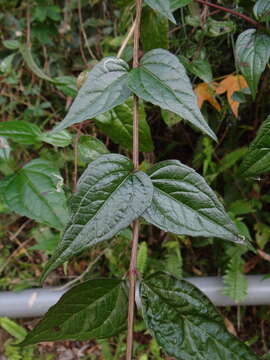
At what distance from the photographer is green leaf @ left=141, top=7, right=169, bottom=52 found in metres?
0.60

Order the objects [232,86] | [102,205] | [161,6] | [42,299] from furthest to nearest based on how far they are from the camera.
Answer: [42,299] → [232,86] → [161,6] → [102,205]

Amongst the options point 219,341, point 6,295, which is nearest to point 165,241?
point 6,295

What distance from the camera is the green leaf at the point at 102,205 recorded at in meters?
0.32

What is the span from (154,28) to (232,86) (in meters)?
0.26

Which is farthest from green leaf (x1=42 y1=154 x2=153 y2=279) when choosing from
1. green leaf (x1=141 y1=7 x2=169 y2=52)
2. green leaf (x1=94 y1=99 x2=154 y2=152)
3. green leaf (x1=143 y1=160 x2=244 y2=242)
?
green leaf (x1=141 y1=7 x2=169 y2=52)

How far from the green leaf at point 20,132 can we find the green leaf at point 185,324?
0.33 m

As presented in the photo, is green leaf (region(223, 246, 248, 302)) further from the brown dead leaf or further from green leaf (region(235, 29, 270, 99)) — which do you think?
green leaf (region(235, 29, 270, 99))

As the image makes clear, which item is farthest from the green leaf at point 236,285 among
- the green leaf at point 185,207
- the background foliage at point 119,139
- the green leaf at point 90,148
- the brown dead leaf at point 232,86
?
the green leaf at point 185,207

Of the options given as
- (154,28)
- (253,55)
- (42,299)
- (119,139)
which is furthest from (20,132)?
(42,299)

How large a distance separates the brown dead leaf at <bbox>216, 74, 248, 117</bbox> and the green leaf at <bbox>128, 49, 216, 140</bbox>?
38cm

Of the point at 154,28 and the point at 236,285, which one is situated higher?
the point at 154,28

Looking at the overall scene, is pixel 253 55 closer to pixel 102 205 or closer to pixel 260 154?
pixel 260 154

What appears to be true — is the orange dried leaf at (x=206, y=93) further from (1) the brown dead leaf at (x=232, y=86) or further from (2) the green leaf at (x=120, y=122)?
(2) the green leaf at (x=120, y=122)

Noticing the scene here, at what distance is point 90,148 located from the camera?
61 cm
